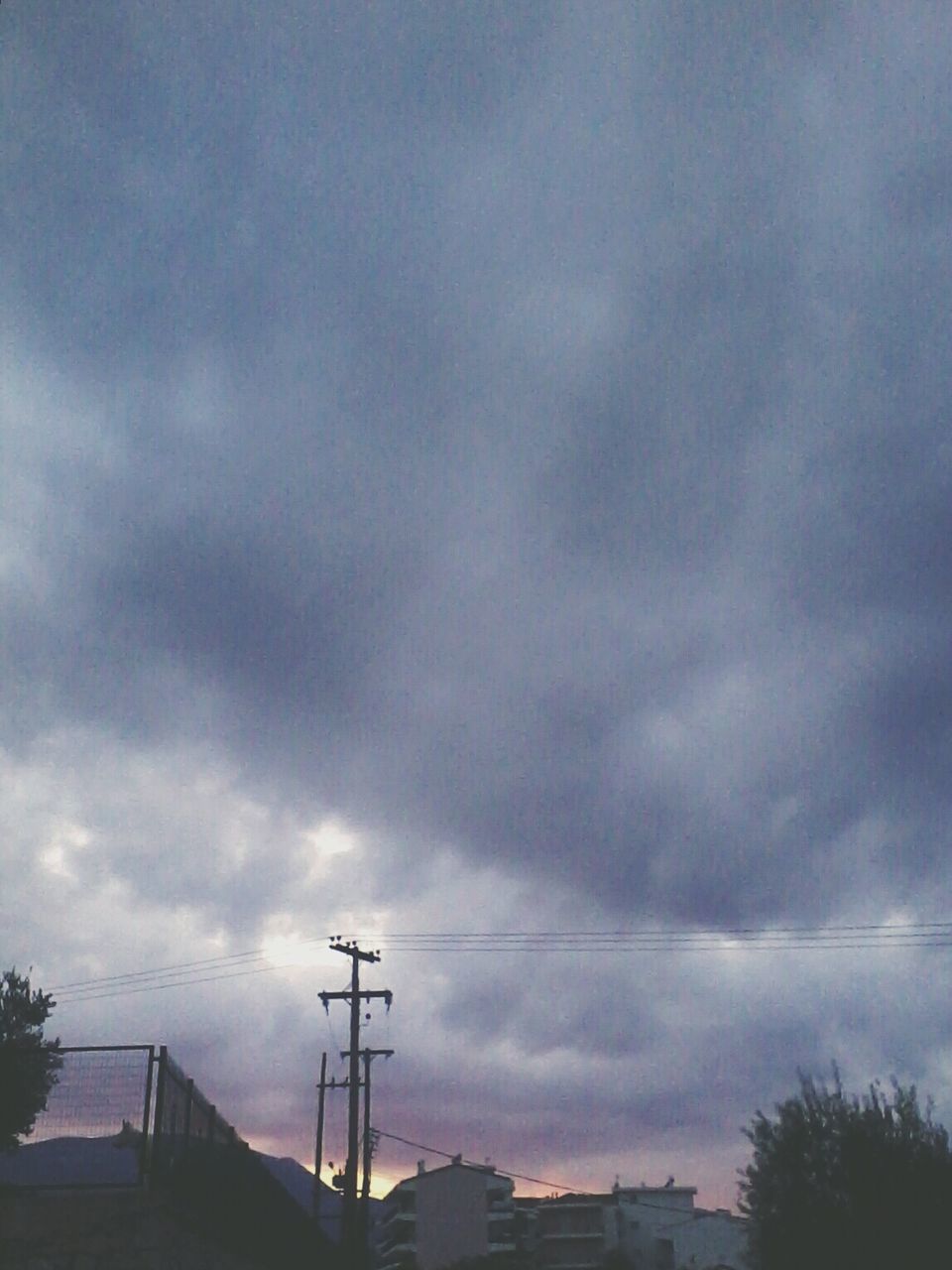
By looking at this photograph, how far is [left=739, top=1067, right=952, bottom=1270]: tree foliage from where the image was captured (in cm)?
2839

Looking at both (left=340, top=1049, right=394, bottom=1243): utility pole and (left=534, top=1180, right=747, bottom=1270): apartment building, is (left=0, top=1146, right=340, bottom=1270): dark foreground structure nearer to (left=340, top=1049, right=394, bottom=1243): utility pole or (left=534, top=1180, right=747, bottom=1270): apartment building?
(left=340, top=1049, right=394, bottom=1243): utility pole

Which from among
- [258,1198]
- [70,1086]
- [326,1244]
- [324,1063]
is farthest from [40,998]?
[324,1063]

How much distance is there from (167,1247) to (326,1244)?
29227 mm

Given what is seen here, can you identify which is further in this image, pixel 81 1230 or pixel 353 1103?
pixel 353 1103

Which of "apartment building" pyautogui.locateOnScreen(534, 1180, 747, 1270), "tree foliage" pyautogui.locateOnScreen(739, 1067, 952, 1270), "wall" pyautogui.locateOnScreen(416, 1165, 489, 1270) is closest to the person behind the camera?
"tree foliage" pyautogui.locateOnScreen(739, 1067, 952, 1270)

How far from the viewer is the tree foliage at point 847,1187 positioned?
2839cm

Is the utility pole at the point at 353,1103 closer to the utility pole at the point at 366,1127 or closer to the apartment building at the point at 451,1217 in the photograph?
the utility pole at the point at 366,1127

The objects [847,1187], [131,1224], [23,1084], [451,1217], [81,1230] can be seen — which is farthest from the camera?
[451,1217]

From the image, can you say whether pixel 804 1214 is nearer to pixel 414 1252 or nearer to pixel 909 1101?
pixel 909 1101

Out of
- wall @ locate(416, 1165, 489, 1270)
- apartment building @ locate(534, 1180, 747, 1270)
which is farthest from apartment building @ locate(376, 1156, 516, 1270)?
apartment building @ locate(534, 1180, 747, 1270)

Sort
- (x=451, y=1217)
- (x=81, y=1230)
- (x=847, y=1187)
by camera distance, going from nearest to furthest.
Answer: (x=81, y=1230)
(x=847, y=1187)
(x=451, y=1217)

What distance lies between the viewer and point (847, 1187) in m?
30.0

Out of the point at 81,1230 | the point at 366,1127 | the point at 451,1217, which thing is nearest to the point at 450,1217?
the point at 451,1217

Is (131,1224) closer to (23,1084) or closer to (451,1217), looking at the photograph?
(23,1084)
